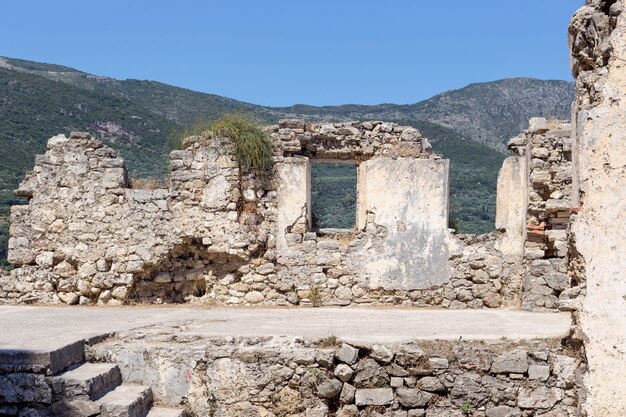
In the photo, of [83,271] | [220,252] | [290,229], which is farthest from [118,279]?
[290,229]

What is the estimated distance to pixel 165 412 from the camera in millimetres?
5867

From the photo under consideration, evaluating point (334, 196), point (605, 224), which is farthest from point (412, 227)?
point (334, 196)

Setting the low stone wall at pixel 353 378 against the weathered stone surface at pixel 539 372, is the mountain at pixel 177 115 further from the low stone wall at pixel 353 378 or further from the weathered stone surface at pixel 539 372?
the weathered stone surface at pixel 539 372

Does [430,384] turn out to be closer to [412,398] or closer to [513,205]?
[412,398]

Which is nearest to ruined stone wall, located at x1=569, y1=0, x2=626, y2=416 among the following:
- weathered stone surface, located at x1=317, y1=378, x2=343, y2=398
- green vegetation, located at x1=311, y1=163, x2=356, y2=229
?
weathered stone surface, located at x1=317, y1=378, x2=343, y2=398

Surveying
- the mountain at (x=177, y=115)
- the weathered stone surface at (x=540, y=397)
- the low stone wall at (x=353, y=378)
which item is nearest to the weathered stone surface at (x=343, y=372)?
the low stone wall at (x=353, y=378)

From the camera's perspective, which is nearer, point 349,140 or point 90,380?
point 90,380

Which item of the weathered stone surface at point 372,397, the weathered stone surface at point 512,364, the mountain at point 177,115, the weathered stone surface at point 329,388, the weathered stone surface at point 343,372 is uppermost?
the mountain at point 177,115

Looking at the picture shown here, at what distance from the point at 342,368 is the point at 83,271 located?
5312mm

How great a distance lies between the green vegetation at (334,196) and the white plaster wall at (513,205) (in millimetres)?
10608

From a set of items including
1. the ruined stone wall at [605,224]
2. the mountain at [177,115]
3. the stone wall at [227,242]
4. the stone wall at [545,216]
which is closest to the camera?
the ruined stone wall at [605,224]

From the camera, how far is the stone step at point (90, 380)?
17.9 ft

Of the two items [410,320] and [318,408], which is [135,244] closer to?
[410,320]

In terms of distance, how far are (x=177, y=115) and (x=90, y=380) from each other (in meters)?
35.5
